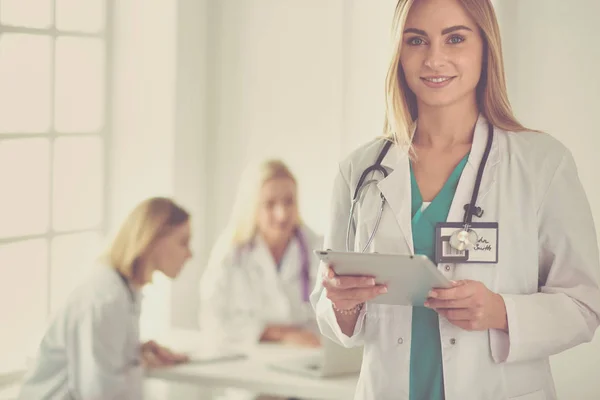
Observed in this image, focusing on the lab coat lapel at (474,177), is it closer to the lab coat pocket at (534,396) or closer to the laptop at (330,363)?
the lab coat pocket at (534,396)

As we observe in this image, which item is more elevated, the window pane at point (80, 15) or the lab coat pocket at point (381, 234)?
the window pane at point (80, 15)

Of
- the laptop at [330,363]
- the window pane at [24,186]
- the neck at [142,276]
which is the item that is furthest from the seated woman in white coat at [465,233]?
the window pane at [24,186]

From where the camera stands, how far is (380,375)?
1.87 meters

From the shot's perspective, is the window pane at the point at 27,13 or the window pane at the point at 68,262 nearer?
the window pane at the point at 27,13

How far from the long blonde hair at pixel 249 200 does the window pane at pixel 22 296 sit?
672mm

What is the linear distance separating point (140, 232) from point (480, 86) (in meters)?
1.51

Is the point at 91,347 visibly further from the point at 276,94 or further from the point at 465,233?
the point at 465,233

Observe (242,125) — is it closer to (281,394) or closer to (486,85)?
(281,394)

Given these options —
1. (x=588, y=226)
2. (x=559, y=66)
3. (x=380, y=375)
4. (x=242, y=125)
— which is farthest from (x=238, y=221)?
(x=588, y=226)

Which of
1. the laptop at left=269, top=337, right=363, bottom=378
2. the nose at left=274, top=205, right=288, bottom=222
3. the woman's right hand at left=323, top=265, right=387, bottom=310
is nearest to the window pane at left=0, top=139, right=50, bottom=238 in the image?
the nose at left=274, top=205, right=288, bottom=222

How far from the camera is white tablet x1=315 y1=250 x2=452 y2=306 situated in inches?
61.6

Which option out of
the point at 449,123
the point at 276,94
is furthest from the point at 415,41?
the point at 276,94

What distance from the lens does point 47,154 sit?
9.53ft

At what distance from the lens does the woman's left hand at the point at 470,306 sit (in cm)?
169
